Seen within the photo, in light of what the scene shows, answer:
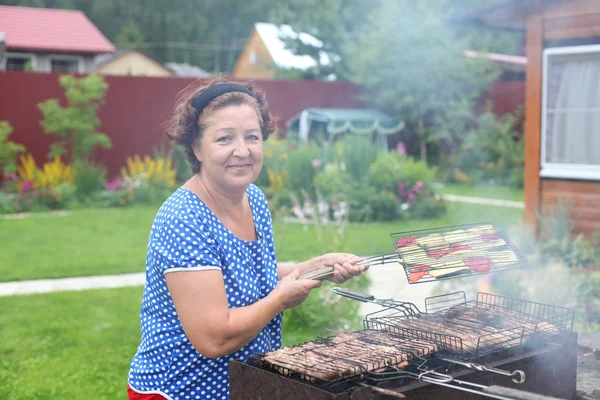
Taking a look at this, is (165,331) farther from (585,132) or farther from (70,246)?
(70,246)

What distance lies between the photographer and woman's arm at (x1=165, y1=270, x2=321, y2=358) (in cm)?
226

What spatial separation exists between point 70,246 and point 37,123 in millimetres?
6825

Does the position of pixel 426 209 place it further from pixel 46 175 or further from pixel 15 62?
pixel 15 62

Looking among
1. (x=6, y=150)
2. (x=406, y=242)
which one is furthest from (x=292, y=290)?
(x=6, y=150)

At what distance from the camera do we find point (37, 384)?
15.9ft

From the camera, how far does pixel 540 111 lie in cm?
841

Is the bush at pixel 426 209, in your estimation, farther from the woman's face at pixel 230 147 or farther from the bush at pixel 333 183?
the woman's face at pixel 230 147

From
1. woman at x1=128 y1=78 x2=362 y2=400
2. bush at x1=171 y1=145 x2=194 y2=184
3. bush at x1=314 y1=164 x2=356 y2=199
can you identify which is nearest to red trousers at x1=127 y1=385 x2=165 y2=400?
woman at x1=128 y1=78 x2=362 y2=400

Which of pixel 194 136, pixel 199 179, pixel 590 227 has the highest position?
pixel 194 136

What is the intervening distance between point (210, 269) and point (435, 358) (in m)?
0.85

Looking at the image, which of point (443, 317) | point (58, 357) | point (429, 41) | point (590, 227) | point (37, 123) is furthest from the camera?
point (429, 41)

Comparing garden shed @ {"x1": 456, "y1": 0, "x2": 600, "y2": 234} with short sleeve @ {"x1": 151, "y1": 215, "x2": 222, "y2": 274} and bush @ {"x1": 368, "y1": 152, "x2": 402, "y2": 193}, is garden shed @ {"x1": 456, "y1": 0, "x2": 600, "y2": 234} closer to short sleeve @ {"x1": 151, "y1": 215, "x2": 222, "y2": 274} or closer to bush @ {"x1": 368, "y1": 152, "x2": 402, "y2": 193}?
bush @ {"x1": 368, "y1": 152, "x2": 402, "y2": 193}

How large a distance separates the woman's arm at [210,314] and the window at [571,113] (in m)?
6.54

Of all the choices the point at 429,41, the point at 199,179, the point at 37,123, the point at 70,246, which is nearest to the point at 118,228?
the point at 70,246
